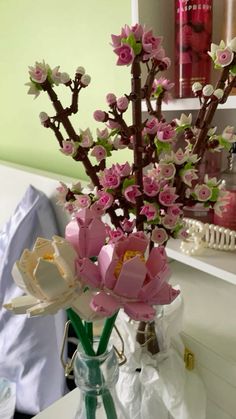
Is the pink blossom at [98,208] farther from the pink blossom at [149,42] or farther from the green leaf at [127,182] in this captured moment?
the pink blossom at [149,42]

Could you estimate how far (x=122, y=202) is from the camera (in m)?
0.47

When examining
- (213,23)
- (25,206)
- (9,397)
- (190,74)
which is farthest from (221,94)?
(9,397)

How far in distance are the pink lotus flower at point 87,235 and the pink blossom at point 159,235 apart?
0.26 feet

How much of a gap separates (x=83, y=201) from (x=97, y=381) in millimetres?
244

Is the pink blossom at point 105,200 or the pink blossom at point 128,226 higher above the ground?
the pink blossom at point 105,200

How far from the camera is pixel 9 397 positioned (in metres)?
1.18

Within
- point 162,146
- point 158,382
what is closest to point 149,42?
point 162,146

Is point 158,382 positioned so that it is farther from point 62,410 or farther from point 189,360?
point 62,410

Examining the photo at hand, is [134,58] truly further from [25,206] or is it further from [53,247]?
[25,206]

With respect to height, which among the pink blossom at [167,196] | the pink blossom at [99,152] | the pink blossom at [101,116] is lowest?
the pink blossom at [167,196]

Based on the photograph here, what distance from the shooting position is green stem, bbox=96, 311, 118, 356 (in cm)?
44

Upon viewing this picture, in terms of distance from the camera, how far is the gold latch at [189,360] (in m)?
0.69

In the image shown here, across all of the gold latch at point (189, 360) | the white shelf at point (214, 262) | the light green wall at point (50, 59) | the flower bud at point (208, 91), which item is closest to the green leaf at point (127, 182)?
the flower bud at point (208, 91)

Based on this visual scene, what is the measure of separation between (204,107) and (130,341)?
0.40 m
